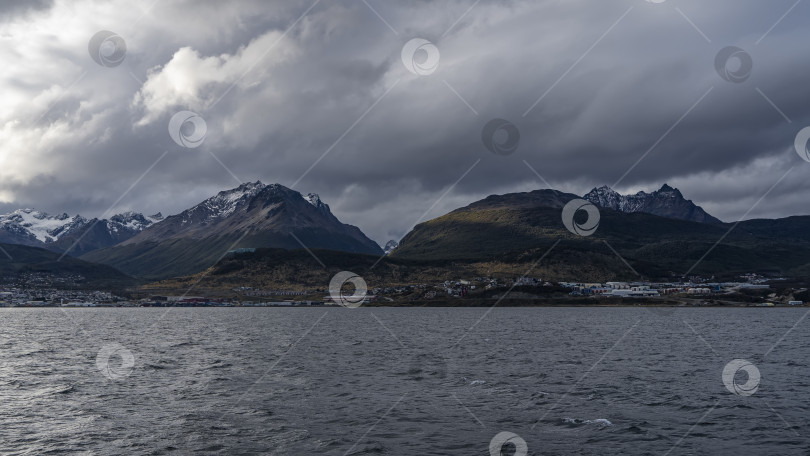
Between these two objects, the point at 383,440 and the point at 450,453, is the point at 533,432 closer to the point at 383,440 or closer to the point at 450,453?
the point at 450,453

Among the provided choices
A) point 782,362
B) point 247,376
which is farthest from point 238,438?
point 782,362

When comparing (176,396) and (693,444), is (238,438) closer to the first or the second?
(176,396)

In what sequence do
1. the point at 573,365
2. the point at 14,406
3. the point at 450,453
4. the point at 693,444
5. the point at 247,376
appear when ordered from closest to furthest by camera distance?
the point at 450,453 → the point at 693,444 → the point at 14,406 → the point at 247,376 → the point at 573,365

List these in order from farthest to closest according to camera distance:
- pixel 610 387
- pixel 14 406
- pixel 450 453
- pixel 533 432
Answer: pixel 610 387 < pixel 14 406 < pixel 533 432 < pixel 450 453

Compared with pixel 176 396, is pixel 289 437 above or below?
below

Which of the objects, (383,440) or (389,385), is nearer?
(383,440)

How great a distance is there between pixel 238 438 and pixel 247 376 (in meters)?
28.5

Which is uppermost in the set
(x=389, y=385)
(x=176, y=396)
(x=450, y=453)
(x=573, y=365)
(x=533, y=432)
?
(x=573, y=365)

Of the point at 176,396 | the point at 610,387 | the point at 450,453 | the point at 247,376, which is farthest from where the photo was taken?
the point at 247,376

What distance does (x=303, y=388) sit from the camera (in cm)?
5762

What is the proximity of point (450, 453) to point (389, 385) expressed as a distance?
985 inches

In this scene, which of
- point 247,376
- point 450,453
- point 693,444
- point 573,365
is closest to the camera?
point 450,453

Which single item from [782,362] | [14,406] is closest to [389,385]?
[14,406]

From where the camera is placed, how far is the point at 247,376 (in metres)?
65.8
